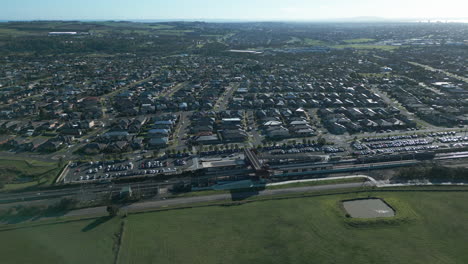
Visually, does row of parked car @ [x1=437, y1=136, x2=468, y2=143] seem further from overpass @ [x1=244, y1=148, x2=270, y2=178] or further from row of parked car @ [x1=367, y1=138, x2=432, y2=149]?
overpass @ [x1=244, y1=148, x2=270, y2=178]

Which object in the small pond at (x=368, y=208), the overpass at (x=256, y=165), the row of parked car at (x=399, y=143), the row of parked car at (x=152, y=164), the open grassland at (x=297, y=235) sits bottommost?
the small pond at (x=368, y=208)

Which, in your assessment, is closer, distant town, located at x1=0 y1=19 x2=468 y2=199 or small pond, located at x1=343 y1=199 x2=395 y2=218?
small pond, located at x1=343 y1=199 x2=395 y2=218

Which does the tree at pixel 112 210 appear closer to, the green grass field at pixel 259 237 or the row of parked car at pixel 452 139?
the green grass field at pixel 259 237

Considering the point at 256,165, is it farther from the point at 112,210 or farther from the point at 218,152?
the point at 112,210

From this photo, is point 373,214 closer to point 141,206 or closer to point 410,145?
point 410,145

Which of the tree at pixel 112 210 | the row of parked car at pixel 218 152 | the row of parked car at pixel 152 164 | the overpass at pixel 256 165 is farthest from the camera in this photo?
the row of parked car at pixel 218 152

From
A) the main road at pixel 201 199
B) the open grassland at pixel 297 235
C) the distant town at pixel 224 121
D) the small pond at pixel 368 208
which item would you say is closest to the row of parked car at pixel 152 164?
the distant town at pixel 224 121

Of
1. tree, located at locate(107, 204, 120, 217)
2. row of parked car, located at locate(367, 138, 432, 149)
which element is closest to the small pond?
row of parked car, located at locate(367, 138, 432, 149)

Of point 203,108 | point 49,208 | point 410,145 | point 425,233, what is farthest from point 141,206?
point 410,145
